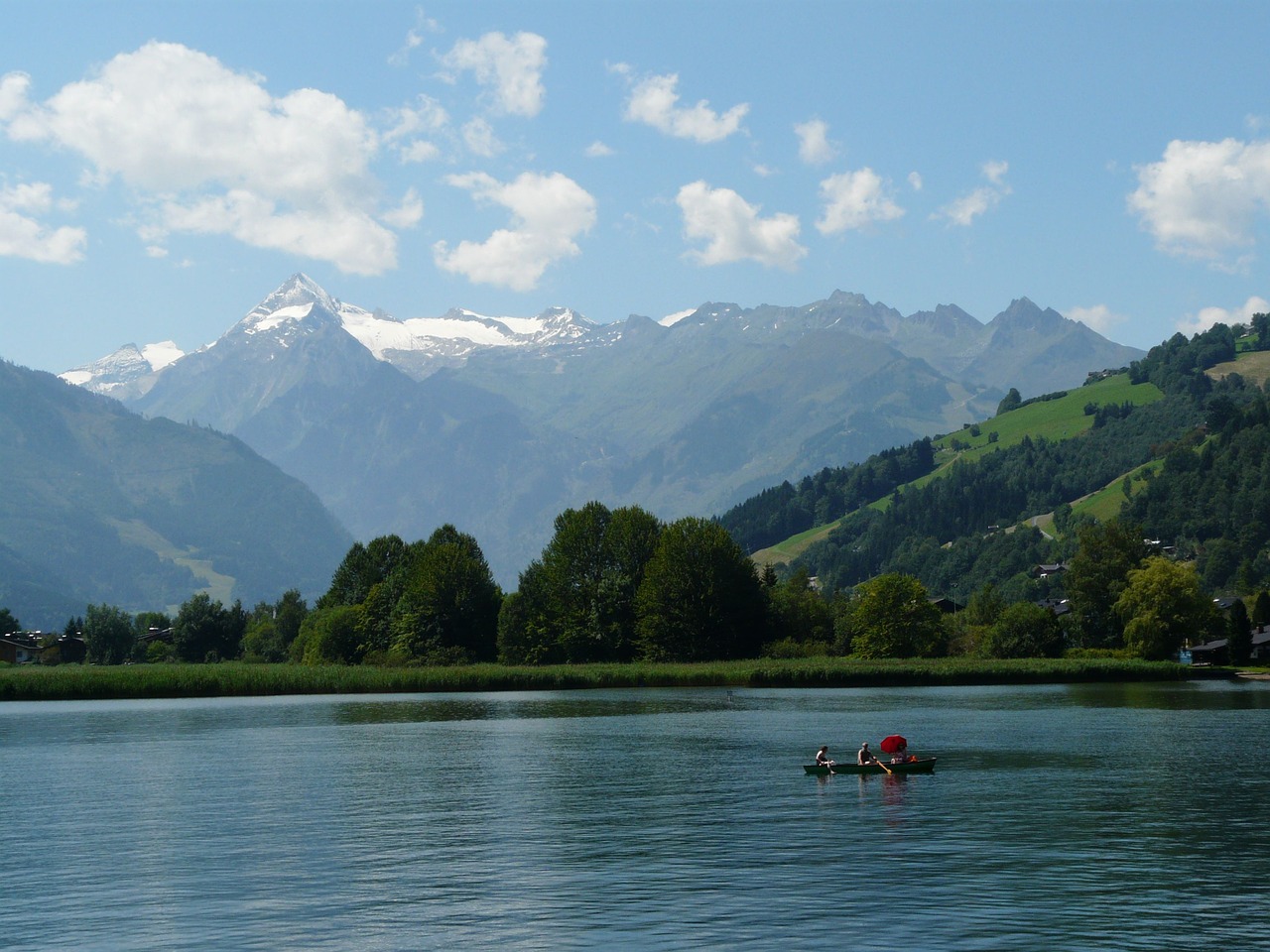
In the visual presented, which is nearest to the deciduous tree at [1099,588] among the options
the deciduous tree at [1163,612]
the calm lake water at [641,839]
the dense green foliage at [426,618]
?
the deciduous tree at [1163,612]

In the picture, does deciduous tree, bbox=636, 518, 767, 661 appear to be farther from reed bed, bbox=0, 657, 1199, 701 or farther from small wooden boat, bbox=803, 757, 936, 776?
small wooden boat, bbox=803, 757, 936, 776

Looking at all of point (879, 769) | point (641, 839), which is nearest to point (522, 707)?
point (879, 769)

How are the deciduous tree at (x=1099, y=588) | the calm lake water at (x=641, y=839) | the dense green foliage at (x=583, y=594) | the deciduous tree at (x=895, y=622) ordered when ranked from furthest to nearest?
the deciduous tree at (x=1099, y=588) → the deciduous tree at (x=895, y=622) → the dense green foliage at (x=583, y=594) → the calm lake water at (x=641, y=839)

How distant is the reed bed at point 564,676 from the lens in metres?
145

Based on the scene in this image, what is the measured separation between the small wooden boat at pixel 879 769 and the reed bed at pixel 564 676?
79.7m

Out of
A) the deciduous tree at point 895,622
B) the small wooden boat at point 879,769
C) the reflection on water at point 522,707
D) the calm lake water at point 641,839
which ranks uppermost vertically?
the deciduous tree at point 895,622

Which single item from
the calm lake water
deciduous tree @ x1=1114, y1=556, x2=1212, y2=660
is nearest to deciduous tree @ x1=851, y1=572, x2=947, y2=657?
deciduous tree @ x1=1114, y1=556, x2=1212, y2=660

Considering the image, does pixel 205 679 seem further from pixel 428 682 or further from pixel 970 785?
pixel 970 785

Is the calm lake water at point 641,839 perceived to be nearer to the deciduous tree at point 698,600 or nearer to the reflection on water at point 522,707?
the reflection on water at point 522,707

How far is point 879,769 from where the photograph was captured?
71250mm

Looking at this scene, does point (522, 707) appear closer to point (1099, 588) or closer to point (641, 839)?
point (641, 839)

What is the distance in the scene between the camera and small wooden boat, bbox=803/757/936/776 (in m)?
71.0

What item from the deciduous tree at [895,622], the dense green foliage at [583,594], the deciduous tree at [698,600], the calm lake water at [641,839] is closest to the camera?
the calm lake water at [641,839]

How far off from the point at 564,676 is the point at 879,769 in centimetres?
8403
